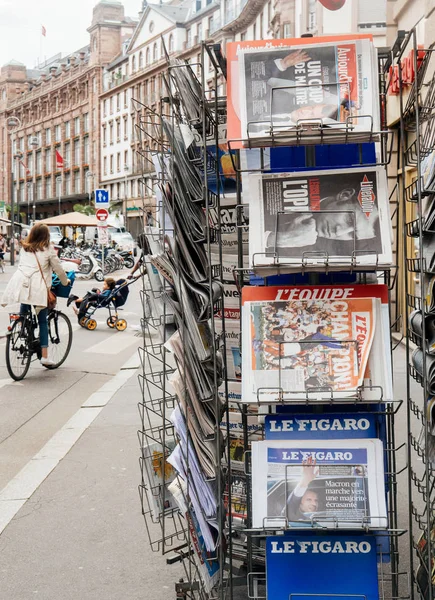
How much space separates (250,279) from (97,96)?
94791 millimetres

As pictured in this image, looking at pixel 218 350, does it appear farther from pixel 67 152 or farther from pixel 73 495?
pixel 67 152

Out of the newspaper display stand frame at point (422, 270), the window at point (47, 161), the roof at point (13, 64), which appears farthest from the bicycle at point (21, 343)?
the roof at point (13, 64)

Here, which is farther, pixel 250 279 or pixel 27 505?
pixel 27 505

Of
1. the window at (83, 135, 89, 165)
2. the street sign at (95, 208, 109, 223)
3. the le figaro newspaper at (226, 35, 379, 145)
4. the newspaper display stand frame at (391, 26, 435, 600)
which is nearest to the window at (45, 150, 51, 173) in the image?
the window at (83, 135, 89, 165)

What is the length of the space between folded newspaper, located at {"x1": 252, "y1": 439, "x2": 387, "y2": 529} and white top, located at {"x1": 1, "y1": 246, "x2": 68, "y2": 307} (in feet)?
22.7

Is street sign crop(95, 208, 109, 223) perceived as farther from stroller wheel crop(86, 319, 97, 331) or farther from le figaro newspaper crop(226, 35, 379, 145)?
le figaro newspaper crop(226, 35, 379, 145)

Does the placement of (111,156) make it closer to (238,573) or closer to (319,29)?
(319,29)

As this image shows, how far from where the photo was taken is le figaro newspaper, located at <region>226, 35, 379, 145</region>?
9.00 feet

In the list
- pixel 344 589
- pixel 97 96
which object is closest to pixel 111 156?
pixel 97 96

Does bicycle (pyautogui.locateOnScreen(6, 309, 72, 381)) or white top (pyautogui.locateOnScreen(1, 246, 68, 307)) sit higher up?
white top (pyautogui.locateOnScreen(1, 246, 68, 307))

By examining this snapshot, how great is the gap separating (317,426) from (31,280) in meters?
6.98

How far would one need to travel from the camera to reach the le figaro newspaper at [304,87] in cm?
274

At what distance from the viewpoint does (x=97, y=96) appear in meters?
94.6

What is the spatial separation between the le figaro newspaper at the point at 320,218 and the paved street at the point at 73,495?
177cm
